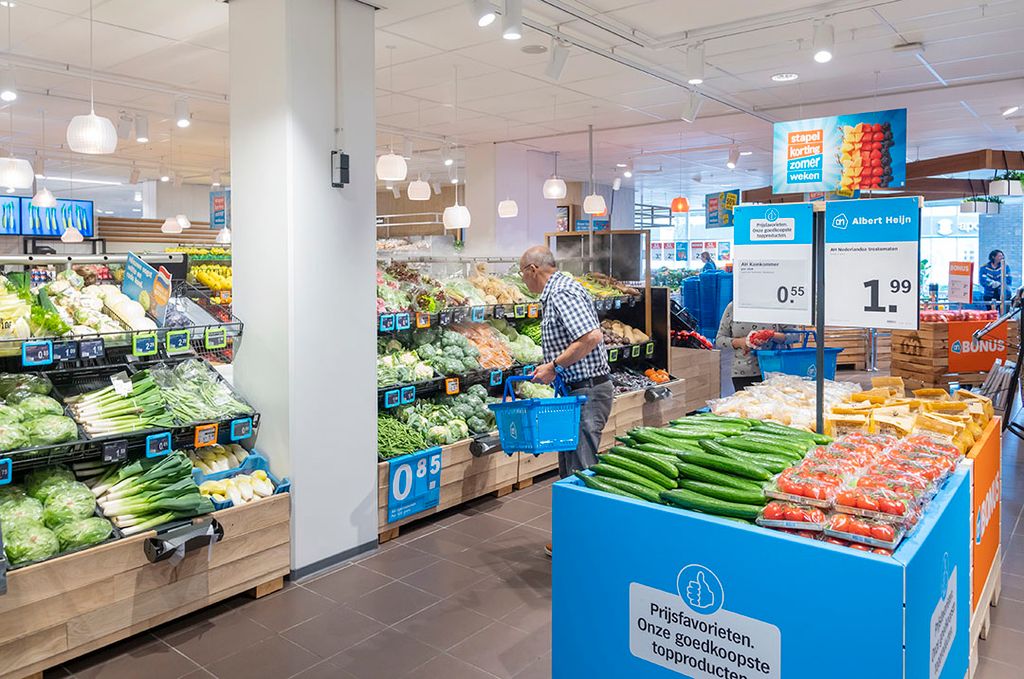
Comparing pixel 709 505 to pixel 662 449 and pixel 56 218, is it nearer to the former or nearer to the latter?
pixel 662 449

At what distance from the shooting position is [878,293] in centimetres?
293

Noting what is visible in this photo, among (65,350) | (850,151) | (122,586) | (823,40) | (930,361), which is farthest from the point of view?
(930,361)


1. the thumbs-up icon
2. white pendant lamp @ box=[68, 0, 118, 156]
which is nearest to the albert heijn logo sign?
the thumbs-up icon

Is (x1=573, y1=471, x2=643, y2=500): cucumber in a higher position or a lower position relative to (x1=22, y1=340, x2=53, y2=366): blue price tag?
lower

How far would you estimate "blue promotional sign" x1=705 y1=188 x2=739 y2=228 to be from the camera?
14.8 metres

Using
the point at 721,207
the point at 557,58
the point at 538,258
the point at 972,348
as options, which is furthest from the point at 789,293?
the point at 721,207

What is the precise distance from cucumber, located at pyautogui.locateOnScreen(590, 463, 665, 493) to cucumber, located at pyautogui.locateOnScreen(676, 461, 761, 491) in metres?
0.09

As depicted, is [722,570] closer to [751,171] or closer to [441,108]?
[441,108]

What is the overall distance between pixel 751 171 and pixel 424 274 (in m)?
11.3

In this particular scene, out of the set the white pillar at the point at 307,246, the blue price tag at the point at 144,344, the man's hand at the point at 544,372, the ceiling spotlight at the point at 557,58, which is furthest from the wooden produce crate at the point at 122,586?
the ceiling spotlight at the point at 557,58

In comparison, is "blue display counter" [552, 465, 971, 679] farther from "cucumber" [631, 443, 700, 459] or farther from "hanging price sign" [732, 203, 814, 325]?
"hanging price sign" [732, 203, 814, 325]

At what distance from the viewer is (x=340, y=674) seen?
334cm

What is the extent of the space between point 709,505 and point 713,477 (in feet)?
0.46

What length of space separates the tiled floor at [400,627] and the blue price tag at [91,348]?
1.39 metres
